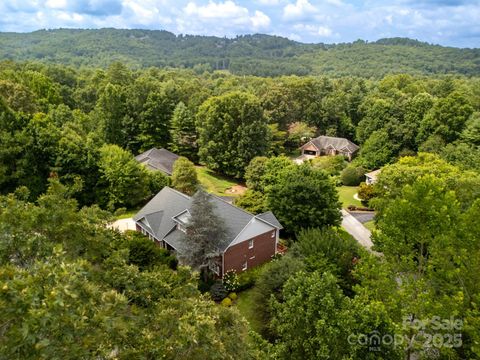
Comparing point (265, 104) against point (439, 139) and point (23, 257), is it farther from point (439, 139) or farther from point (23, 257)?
point (23, 257)

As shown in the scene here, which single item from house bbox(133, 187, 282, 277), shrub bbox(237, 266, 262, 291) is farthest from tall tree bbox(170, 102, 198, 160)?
shrub bbox(237, 266, 262, 291)

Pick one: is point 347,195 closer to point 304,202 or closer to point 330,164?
point 330,164

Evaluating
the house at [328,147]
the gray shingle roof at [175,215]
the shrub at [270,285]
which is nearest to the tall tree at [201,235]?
the gray shingle roof at [175,215]

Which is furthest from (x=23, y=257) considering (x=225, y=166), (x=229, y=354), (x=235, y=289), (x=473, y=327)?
(x=225, y=166)

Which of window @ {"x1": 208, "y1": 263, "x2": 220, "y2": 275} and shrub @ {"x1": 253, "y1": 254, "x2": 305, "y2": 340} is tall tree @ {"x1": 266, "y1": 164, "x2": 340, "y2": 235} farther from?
shrub @ {"x1": 253, "y1": 254, "x2": 305, "y2": 340}

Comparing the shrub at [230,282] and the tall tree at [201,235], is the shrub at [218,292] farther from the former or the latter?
the tall tree at [201,235]
